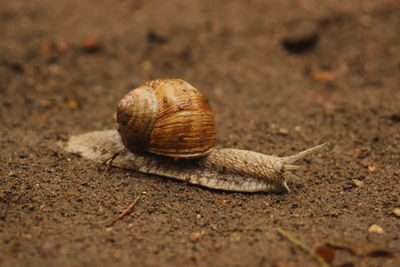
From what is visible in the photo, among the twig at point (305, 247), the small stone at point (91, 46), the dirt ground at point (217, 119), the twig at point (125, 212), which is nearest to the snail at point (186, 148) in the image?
the dirt ground at point (217, 119)

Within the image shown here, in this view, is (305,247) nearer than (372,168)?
Yes

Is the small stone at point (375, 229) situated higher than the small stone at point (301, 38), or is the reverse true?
the small stone at point (301, 38)

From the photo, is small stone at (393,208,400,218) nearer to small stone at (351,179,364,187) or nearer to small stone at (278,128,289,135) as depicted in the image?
small stone at (351,179,364,187)

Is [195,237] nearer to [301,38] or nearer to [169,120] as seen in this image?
[169,120]

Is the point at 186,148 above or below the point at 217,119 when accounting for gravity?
above

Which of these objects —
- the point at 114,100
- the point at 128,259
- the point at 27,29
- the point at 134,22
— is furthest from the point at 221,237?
the point at 27,29

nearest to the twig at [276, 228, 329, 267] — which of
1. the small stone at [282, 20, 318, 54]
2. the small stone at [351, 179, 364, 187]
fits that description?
the small stone at [351, 179, 364, 187]

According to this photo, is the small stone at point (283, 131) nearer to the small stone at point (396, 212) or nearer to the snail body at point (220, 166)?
the snail body at point (220, 166)

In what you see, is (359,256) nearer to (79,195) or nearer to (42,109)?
(79,195)

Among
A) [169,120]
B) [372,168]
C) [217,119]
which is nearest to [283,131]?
[217,119]
